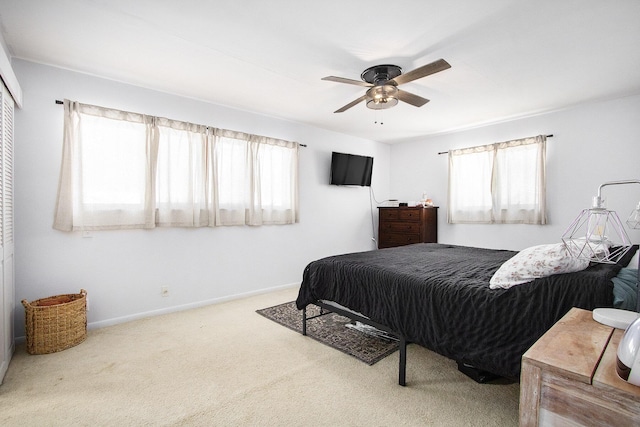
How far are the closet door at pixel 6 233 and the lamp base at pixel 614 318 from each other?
3.33 m

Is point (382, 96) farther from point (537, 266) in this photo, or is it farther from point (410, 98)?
point (537, 266)

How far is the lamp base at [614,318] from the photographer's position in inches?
44.7

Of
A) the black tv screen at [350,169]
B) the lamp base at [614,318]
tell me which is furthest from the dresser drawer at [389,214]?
the lamp base at [614,318]

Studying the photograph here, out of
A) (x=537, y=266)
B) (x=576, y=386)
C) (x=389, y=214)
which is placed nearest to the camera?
(x=576, y=386)

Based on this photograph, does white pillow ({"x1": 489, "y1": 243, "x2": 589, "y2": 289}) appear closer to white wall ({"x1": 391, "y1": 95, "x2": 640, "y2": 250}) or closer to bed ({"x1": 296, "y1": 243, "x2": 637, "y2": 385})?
bed ({"x1": 296, "y1": 243, "x2": 637, "y2": 385})

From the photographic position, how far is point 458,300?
174 centimetres

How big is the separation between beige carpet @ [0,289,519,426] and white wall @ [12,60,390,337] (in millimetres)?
558

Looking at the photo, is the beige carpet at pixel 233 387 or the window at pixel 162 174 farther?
the window at pixel 162 174

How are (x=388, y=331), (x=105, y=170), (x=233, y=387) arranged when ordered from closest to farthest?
(x=233, y=387)
(x=388, y=331)
(x=105, y=170)

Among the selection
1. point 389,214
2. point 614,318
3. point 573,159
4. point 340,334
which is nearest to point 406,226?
point 389,214

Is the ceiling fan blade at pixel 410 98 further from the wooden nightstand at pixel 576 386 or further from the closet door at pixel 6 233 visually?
the closet door at pixel 6 233

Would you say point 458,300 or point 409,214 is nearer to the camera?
point 458,300

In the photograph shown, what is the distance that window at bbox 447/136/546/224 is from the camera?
3820 mm

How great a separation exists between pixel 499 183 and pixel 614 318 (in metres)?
3.38
